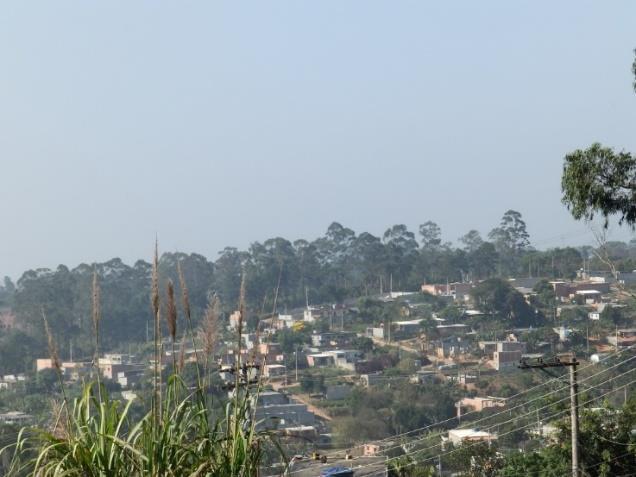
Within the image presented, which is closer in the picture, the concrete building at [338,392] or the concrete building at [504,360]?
the concrete building at [338,392]

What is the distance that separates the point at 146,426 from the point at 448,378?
3794cm

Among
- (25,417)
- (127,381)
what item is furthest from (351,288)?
(25,417)

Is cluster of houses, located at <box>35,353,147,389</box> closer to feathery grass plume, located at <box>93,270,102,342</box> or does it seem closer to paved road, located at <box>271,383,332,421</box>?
paved road, located at <box>271,383,332,421</box>

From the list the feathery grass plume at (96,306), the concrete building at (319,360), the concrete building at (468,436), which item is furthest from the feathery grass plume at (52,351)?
the concrete building at (319,360)

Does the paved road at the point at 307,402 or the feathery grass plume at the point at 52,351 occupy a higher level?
the feathery grass plume at the point at 52,351

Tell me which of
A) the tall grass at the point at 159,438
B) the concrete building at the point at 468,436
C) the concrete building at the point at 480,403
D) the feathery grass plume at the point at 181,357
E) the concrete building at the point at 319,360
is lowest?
the concrete building at the point at 480,403

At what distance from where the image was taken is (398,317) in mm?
51438

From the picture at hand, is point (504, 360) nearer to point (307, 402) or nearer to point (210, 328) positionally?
point (307, 402)

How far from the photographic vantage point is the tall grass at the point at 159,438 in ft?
9.52

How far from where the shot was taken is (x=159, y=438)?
9.56 feet

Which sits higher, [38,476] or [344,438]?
[38,476]

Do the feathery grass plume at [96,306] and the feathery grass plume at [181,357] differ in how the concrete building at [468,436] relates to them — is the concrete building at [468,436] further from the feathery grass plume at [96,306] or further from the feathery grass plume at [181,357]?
the feathery grass plume at [96,306]

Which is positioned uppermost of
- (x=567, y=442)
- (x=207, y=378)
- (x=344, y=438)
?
(x=207, y=378)

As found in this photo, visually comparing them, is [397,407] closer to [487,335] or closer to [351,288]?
[487,335]
